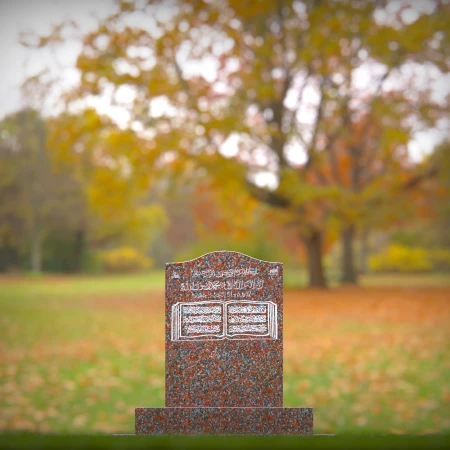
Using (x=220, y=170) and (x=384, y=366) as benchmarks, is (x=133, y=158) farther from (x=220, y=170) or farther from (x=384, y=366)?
(x=384, y=366)

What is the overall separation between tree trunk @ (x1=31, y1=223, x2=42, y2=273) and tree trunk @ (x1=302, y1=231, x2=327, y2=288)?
2456 centimetres

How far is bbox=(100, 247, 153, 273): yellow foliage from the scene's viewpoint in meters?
49.2

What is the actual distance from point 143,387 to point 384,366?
414cm

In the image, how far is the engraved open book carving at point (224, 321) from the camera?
5645 millimetres

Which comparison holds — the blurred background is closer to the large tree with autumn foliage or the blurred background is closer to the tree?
the large tree with autumn foliage

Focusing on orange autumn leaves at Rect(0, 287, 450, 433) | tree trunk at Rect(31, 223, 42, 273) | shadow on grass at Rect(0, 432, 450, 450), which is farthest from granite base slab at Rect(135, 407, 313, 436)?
tree trunk at Rect(31, 223, 42, 273)

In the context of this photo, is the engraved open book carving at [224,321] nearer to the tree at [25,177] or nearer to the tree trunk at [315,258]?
the tree trunk at [315,258]

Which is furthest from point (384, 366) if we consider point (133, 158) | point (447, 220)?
point (447, 220)

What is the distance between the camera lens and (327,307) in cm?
1773

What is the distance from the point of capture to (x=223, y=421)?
5.42 meters

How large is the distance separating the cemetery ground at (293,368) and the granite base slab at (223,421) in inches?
36.3

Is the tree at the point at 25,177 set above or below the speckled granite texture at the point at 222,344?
above

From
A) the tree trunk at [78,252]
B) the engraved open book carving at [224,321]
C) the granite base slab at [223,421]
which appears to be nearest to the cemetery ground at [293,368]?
the granite base slab at [223,421]

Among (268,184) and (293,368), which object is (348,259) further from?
(293,368)
